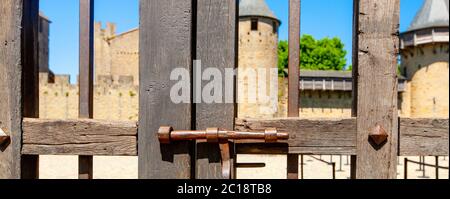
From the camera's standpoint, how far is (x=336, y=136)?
151 cm

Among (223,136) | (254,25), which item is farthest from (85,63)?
(254,25)

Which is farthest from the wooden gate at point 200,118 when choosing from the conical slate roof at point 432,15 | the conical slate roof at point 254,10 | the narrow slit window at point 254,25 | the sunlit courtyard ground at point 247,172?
the conical slate roof at point 432,15

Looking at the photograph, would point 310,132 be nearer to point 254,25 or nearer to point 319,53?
point 254,25

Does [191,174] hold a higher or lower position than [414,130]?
lower

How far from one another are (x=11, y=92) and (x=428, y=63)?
29.9 meters

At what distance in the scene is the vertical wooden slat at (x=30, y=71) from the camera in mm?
1582

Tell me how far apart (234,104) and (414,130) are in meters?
0.81

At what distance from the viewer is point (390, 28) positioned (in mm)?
1462

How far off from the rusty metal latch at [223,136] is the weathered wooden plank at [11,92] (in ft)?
2.27

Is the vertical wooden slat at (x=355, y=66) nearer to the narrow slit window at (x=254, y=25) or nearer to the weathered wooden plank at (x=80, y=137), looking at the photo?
the weathered wooden plank at (x=80, y=137)
